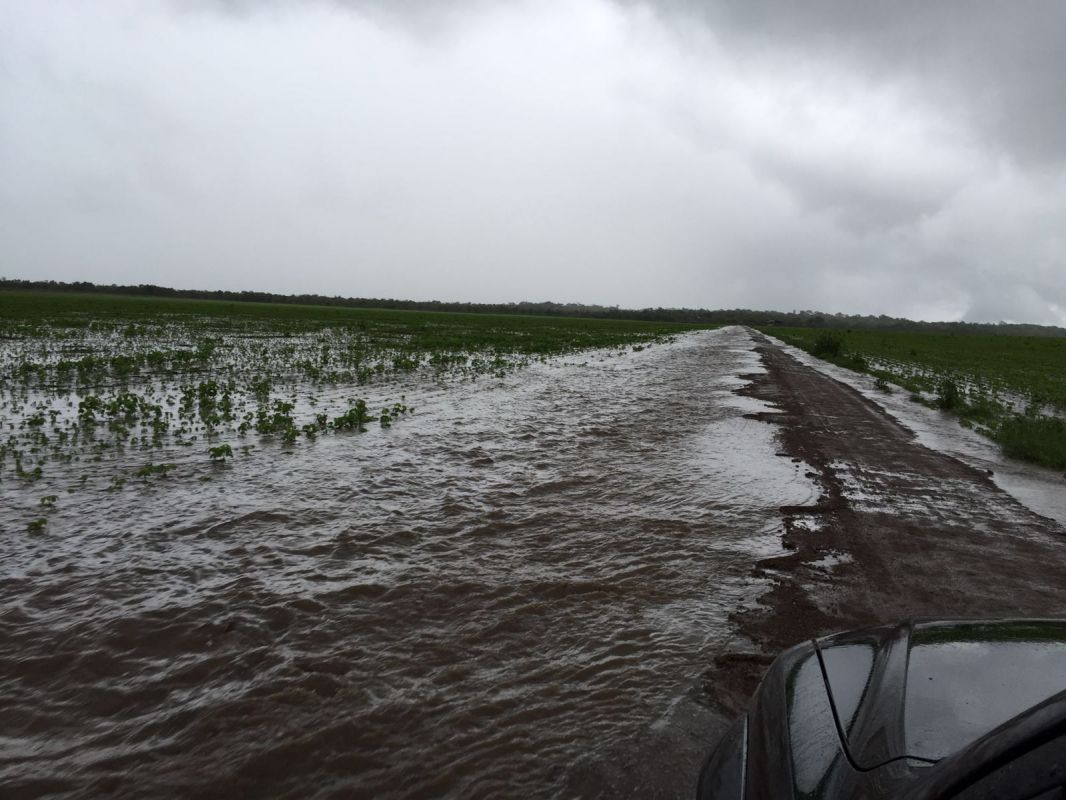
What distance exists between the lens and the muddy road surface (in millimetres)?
3211

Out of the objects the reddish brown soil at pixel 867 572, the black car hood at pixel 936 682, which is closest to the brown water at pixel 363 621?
the reddish brown soil at pixel 867 572

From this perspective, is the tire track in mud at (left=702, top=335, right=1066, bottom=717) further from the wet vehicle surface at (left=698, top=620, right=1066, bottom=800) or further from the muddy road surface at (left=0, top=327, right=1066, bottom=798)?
the wet vehicle surface at (left=698, top=620, right=1066, bottom=800)

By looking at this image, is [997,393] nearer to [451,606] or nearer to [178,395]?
[451,606]

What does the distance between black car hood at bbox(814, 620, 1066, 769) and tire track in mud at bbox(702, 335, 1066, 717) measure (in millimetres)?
428

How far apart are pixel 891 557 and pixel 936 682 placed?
4.49 m

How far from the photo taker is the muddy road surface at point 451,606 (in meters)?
3.21

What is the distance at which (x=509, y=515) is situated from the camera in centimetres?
684

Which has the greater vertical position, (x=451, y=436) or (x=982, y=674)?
(x=982, y=674)

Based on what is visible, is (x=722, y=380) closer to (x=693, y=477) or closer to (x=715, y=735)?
(x=693, y=477)

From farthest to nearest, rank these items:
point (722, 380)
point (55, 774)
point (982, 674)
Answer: point (722, 380)
point (55, 774)
point (982, 674)

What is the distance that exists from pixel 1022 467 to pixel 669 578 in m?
8.14

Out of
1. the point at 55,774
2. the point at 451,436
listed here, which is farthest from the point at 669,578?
the point at 451,436

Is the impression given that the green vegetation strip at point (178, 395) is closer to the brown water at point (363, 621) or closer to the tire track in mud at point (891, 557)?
the brown water at point (363, 621)

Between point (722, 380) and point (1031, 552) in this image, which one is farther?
point (722, 380)
